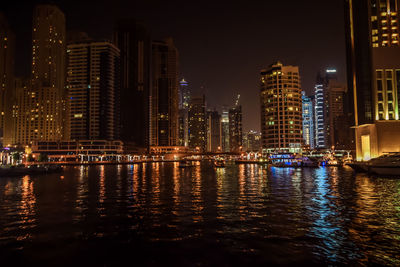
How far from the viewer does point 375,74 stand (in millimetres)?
106688

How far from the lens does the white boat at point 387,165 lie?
6669cm

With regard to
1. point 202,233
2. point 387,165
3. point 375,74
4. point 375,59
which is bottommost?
point 202,233

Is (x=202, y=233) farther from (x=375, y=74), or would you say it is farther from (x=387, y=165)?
(x=375, y=74)

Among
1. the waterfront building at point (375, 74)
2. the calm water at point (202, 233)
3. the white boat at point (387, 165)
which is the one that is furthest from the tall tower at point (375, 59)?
the calm water at point (202, 233)

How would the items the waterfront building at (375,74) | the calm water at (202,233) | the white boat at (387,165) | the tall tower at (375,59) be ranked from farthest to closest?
the tall tower at (375,59) → the waterfront building at (375,74) → the white boat at (387,165) → the calm water at (202,233)

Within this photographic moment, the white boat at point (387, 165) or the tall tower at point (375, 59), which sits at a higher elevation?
the tall tower at point (375, 59)

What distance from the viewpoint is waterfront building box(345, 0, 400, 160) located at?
105 meters

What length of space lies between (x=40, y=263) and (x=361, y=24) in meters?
130

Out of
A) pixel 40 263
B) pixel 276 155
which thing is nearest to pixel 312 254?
→ pixel 40 263

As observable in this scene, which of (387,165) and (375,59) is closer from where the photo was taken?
(387,165)

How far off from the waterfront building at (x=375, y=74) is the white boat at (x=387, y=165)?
38090 mm

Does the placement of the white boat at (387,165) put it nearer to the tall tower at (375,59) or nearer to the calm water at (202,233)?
the tall tower at (375,59)

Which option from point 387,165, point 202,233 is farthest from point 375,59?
point 202,233

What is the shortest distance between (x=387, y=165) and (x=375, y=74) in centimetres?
5240
